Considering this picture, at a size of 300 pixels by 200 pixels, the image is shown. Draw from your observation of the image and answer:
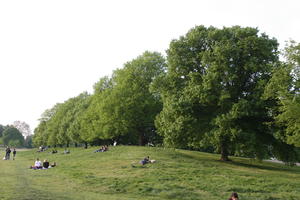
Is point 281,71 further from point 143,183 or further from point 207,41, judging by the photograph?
point 143,183

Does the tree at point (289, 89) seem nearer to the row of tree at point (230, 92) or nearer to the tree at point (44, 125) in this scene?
the row of tree at point (230, 92)

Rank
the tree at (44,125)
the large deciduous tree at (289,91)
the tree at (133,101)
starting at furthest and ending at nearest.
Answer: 1. the tree at (44,125)
2. the tree at (133,101)
3. the large deciduous tree at (289,91)

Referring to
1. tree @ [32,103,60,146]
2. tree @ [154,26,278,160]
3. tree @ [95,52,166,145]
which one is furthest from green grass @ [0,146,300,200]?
tree @ [32,103,60,146]

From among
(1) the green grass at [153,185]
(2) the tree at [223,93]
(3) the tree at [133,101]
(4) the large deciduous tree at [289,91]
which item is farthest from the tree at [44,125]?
(4) the large deciduous tree at [289,91]

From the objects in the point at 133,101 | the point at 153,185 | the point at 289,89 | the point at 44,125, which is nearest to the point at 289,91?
the point at 289,89

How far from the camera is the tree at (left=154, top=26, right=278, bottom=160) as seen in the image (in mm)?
33125

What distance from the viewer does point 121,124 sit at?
5722 centimetres

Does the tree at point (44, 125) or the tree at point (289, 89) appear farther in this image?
the tree at point (44, 125)

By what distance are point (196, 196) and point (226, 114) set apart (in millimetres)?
14815

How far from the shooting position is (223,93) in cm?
3350

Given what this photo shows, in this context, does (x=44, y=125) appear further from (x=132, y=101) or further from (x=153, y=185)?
(x=153, y=185)

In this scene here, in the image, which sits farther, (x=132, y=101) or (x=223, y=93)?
(x=132, y=101)

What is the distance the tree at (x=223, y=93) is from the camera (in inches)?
1304

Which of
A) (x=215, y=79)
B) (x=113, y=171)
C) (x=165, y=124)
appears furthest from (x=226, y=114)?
(x=113, y=171)
